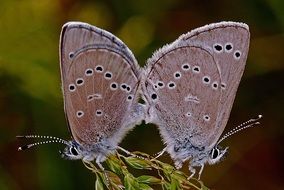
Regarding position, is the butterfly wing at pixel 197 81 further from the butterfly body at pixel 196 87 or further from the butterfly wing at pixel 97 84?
the butterfly wing at pixel 97 84

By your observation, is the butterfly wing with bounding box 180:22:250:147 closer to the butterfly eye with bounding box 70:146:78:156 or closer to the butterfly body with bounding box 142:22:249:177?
the butterfly body with bounding box 142:22:249:177

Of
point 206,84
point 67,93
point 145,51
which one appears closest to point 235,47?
point 206,84

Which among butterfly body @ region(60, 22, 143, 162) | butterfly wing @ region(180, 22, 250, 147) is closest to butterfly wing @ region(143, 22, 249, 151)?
butterfly wing @ region(180, 22, 250, 147)

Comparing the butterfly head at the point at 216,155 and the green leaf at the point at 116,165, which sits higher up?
the green leaf at the point at 116,165

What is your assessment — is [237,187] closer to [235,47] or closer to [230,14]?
[230,14]

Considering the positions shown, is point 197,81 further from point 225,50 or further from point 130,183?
point 130,183

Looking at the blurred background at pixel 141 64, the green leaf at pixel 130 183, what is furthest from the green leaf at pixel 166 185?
the blurred background at pixel 141 64
